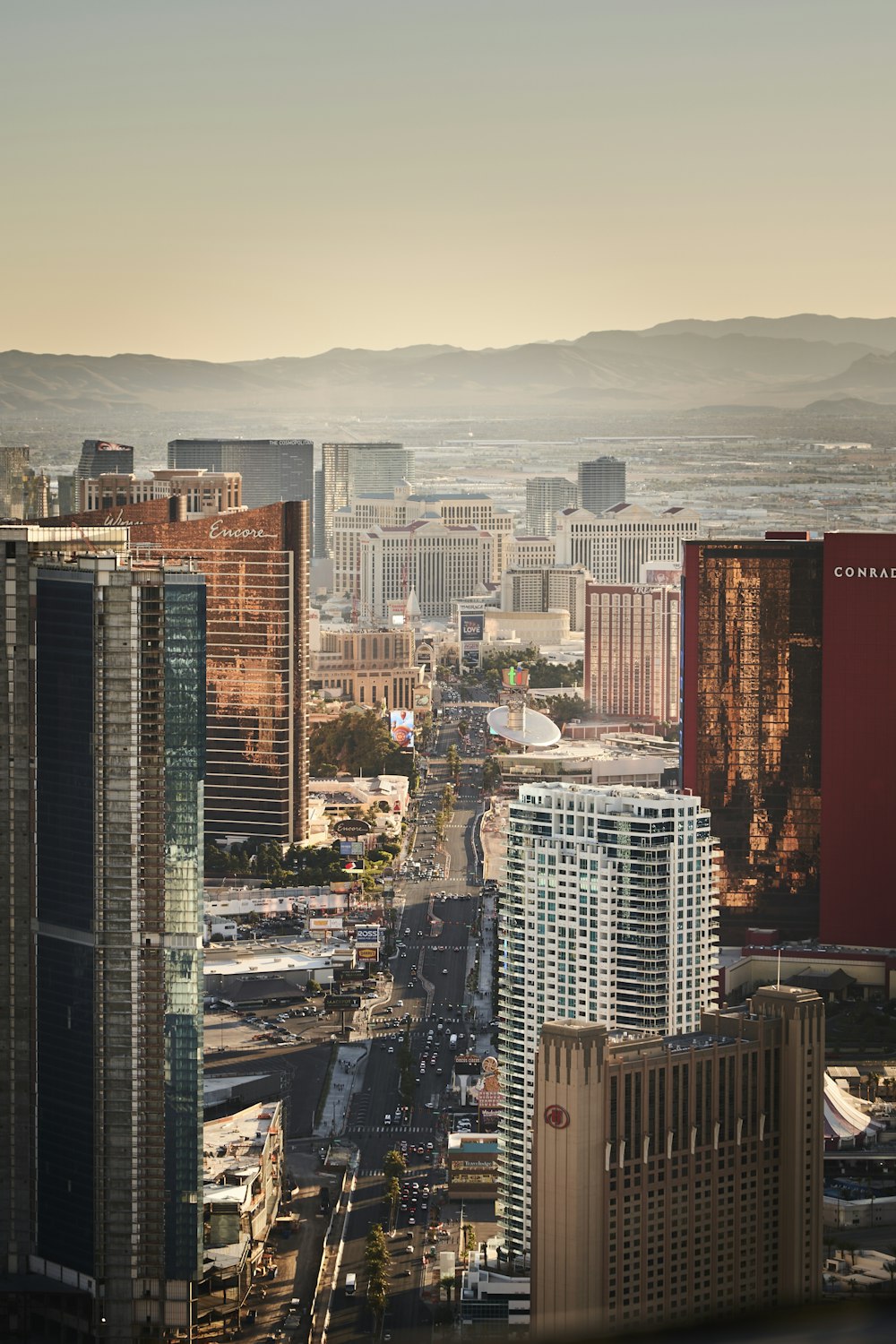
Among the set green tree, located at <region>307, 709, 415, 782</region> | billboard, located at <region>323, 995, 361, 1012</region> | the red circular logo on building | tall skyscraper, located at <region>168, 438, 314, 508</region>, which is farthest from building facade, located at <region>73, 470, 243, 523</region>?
the red circular logo on building

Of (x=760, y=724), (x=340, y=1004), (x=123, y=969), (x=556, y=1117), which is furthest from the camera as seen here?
(x=760, y=724)

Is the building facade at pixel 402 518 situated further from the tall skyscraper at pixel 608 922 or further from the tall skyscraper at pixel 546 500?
the tall skyscraper at pixel 608 922

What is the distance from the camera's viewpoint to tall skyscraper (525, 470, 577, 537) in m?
38.2

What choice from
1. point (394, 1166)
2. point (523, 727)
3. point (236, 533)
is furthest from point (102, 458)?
point (394, 1166)

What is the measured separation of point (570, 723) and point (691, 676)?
8695 millimetres

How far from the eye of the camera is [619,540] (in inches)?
1319

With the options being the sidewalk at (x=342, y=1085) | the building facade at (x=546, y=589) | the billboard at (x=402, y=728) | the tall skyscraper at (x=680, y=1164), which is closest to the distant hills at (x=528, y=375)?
the building facade at (x=546, y=589)

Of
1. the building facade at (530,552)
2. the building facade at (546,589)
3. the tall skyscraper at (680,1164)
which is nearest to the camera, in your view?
the tall skyscraper at (680,1164)

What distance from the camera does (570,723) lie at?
944 inches

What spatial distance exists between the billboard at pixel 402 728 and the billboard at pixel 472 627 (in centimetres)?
771

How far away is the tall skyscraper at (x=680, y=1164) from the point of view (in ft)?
22.7

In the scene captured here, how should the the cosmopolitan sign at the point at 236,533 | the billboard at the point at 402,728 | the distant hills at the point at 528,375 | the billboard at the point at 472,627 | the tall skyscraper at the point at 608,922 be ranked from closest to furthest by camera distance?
the tall skyscraper at the point at 608,922, the the cosmopolitan sign at the point at 236,533, the distant hills at the point at 528,375, the billboard at the point at 402,728, the billboard at the point at 472,627

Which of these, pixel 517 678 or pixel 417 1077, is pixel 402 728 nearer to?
pixel 517 678

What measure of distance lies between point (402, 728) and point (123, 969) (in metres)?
15.7
